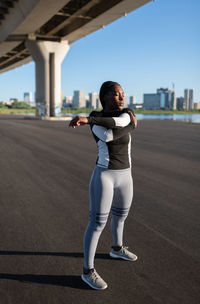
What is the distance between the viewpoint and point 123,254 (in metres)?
3.55

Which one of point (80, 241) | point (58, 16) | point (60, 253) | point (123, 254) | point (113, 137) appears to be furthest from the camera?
point (58, 16)

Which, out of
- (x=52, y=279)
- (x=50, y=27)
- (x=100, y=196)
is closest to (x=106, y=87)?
(x=100, y=196)

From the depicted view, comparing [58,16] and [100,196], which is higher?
[58,16]

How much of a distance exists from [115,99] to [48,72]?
3848cm

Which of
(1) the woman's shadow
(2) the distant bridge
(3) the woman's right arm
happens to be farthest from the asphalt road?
(2) the distant bridge

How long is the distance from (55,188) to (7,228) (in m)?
2.26

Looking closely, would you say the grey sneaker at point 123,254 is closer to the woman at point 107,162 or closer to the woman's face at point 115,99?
the woman at point 107,162

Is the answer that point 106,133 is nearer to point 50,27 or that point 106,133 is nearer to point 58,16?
point 58,16

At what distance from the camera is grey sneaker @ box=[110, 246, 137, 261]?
3.53 m

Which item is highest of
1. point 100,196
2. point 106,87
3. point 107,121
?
point 106,87

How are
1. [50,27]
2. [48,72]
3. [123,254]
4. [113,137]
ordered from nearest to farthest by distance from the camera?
[113,137]
[123,254]
[50,27]
[48,72]

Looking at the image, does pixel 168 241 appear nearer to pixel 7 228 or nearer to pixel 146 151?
pixel 7 228

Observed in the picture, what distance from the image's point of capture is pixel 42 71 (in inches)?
1540

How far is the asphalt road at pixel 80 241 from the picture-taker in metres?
2.90
